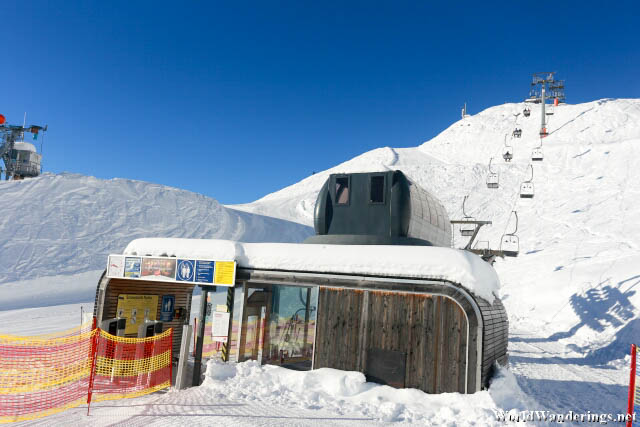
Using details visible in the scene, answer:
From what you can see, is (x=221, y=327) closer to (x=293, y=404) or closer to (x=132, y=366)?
(x=132, y=366)

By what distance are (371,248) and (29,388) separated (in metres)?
8.98

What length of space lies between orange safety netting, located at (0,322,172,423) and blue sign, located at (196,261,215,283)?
1.75 m

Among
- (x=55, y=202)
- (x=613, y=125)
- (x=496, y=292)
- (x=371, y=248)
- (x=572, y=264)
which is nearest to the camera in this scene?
(x=371, y=248)

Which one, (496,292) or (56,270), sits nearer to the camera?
(496,292)

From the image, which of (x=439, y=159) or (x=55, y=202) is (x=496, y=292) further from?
(x=439, y=159)

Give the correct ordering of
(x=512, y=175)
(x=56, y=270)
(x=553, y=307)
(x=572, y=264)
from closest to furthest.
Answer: (x=553, y=307), (x=572, y=264), (x=56, y=270), (x=512, y=175)

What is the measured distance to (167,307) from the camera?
1534cm

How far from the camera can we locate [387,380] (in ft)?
31.1

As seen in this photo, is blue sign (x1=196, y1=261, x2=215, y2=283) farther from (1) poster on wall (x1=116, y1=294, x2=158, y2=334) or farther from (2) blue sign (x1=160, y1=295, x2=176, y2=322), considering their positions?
(2) blue sign (x1=160, y1=295, x2=176, y2=322)

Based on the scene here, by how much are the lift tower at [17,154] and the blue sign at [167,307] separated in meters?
58.9

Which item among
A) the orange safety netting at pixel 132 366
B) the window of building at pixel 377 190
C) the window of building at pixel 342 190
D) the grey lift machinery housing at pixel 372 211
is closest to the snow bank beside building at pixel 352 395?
the orange safety netting at pixel 132 366

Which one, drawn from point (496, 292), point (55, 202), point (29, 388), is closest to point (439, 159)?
point (55, 202)

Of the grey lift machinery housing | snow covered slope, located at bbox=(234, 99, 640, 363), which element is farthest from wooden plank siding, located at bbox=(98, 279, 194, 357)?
snow covered slope, located at bbox=(234, 99, 640, 363)

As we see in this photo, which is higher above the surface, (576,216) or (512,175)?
(512,175)
